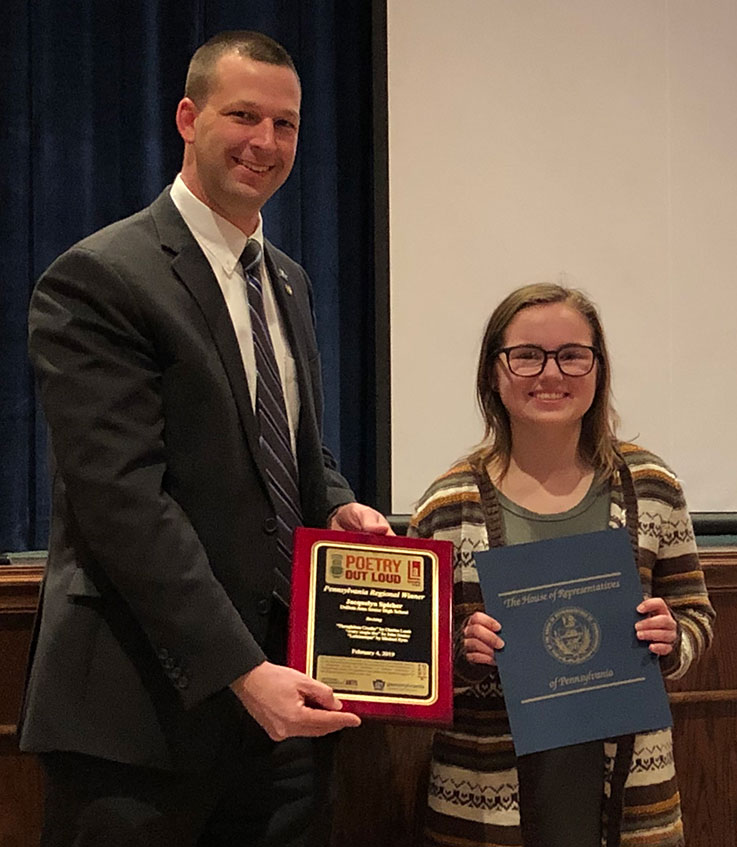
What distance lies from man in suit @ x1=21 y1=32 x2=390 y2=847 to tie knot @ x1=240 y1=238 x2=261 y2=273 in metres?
0.02

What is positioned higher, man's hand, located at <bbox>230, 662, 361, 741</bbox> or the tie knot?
the tie knot

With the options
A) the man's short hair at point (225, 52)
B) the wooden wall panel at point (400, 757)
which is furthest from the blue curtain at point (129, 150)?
the man's short hair at point (225, 52)

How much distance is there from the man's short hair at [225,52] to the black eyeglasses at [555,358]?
1.82ft

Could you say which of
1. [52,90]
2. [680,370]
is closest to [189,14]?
[52,90]

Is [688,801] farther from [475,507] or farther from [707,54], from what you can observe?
[707,54]

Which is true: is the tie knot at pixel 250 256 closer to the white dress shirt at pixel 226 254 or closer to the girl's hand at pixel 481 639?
the white dress shirt at pixel 226 254

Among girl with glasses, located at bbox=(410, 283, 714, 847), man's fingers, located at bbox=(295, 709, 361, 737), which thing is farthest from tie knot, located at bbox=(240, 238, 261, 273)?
man's fingers, located at bbox=(295, 709, 361, 737)

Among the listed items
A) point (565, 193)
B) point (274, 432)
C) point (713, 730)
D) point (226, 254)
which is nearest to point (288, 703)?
point (274, 432)

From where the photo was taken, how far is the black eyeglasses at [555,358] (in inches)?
66.4

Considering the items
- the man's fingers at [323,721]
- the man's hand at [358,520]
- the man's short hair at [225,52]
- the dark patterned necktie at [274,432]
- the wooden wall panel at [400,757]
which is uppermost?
the man's short hair at [225,52]

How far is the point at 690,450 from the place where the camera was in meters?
3.61

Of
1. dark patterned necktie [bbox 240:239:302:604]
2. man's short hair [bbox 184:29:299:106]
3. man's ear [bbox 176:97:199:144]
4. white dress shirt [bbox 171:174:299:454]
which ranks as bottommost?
dark patterned necktie [bbox 240:239:302:604]

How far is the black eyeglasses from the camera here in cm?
169

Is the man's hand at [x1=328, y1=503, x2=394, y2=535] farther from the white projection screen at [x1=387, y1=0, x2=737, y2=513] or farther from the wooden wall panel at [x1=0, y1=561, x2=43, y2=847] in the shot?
the white projection screen at [x1=387, y1=0, x2=737, y2=513]
